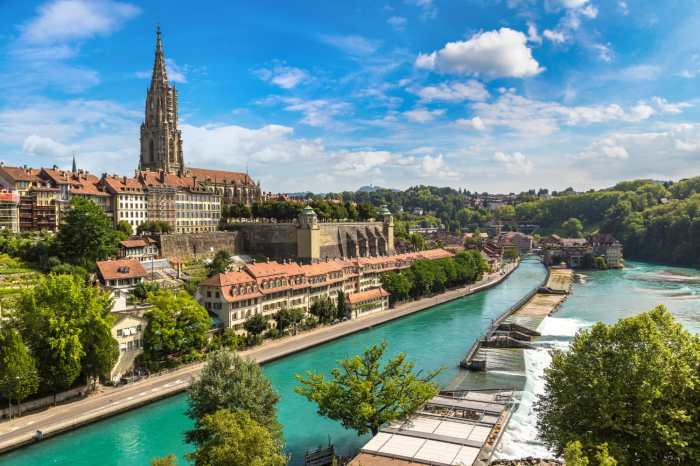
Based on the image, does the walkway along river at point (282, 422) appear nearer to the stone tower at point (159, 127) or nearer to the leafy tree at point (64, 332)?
the leafy tree at point (64, 332)

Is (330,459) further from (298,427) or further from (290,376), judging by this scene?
(290,376)

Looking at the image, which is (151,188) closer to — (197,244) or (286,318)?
(197,244)

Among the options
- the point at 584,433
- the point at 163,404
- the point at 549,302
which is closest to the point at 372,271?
the point at 549,302

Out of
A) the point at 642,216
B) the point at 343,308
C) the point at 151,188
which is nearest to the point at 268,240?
the point at 151,188

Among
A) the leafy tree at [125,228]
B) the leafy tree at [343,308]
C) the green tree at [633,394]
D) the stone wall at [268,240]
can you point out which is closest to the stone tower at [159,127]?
the stone wall at [268,240]

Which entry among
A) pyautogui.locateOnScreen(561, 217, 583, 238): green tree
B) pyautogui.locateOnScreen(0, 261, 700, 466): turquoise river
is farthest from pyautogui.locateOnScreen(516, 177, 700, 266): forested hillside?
pyautogui.locateOnScreen(0, 261, 700, 466): turquoise river
